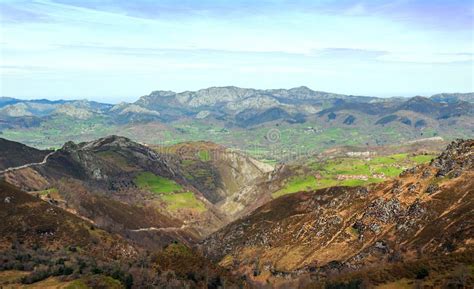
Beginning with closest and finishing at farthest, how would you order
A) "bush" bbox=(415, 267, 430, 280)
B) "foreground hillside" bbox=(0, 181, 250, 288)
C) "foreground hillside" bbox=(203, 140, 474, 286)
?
"bush" bbox=(415, 267, 430, 280) < "foreground hillside" bbox=(0, 181, 250, 288) < "foreground hillside" bbox=(203, 140, 474, 286)

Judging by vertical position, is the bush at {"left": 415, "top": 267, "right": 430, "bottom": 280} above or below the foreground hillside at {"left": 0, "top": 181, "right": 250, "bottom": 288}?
above

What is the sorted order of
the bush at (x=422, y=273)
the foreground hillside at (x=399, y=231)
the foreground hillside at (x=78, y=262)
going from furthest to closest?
the foreground hillside at (x=399, y=231) < the foreground hillside at (x=78, y=262) < the bush at (x=422, y=273)

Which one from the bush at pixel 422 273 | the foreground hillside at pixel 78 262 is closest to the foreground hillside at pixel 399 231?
the bush at pixel 422 273

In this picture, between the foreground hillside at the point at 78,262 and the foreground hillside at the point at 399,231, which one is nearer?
the foreground hillside at the point at 78,262

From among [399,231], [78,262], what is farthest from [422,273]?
[78,262]

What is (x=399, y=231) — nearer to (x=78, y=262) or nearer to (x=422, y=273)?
(x=422, y=273)

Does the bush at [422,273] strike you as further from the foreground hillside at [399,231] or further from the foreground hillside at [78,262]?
the foreground hillside at [78,262]

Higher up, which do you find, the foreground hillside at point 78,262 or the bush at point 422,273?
the bush at point 422,273

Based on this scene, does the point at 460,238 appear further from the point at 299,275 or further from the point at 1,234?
the point at 1,234

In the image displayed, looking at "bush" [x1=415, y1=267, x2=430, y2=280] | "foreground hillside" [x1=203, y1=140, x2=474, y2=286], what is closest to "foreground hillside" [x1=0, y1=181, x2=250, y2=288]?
"foreground hillside" [x1=203, y1=140, x2=474, y2=286]

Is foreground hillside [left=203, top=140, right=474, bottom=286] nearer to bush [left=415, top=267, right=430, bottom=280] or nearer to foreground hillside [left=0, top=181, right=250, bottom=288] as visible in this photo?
bush [left=415, top=267, right=430, bottom=280]

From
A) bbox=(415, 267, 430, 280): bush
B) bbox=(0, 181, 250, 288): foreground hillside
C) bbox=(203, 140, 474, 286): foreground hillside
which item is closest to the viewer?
bbox=(415, 267, 430, 280): bush

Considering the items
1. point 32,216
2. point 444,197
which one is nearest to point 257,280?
point 444,197
